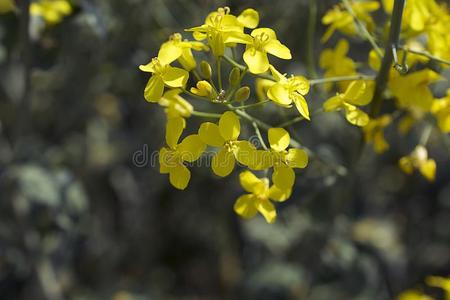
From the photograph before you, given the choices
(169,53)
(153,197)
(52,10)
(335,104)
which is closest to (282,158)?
(335,104)

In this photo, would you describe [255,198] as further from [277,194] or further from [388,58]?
[388,58]

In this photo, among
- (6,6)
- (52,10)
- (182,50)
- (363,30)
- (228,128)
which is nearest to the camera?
(228,128)

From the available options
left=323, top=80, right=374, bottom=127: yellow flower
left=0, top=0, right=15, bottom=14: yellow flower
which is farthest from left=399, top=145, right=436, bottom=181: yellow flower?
left=0, top=0, right=15, bottom=14: yellow flower

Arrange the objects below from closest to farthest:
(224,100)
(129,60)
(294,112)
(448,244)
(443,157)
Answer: (224,100)
(294,112)
(129,60)
(448,244)
(443,157)

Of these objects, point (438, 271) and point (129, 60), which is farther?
point (438, 271)

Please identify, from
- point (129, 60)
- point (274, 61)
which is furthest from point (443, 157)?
point (129, 60)

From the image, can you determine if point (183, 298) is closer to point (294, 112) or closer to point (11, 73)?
point (11, 73)
